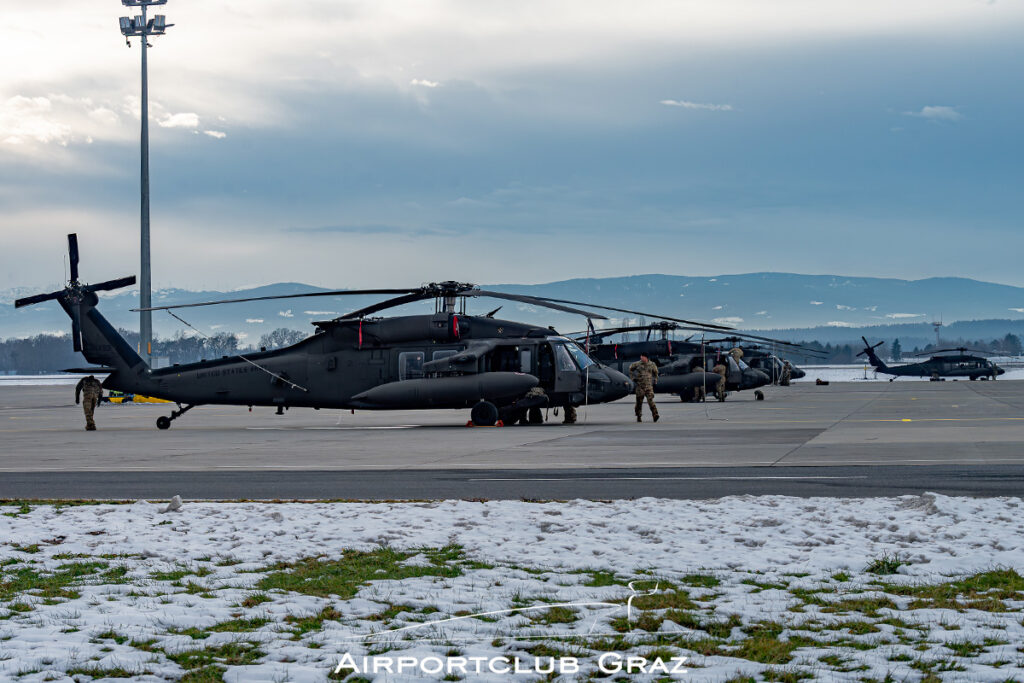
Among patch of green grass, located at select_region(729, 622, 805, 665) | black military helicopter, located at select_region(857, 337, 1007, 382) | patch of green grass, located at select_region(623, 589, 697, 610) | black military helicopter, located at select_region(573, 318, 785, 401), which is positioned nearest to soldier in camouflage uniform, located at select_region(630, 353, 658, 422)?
black military helicopter, located at select_region(573, 318, 785, 401)

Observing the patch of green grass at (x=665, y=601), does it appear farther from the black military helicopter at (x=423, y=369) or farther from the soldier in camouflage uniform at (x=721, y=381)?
the soldier in camouflage uniform at (x=721, y=381)

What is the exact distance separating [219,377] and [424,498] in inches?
729

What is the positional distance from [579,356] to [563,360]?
77 cm

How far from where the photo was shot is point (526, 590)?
7219 millimetres

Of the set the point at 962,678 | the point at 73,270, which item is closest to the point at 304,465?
the point at 962,678

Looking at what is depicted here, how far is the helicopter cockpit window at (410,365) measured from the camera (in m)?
28.5

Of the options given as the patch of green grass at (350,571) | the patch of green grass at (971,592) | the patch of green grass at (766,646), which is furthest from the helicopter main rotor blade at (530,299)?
the patch of green grass at (766,646)

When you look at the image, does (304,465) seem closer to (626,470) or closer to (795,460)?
(626,470)

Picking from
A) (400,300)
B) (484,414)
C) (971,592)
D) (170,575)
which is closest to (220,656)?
(170,575)

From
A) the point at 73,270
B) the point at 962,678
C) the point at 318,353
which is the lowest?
the point at 962,678

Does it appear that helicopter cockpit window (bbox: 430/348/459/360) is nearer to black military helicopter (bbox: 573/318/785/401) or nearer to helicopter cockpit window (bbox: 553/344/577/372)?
helicopter cockpit window (bbox: 553/344/577/372)

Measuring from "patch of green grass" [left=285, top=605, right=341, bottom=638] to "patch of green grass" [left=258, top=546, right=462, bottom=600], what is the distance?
43 cm

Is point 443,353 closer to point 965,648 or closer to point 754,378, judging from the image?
point 965,648

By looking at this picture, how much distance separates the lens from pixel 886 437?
22281mm
